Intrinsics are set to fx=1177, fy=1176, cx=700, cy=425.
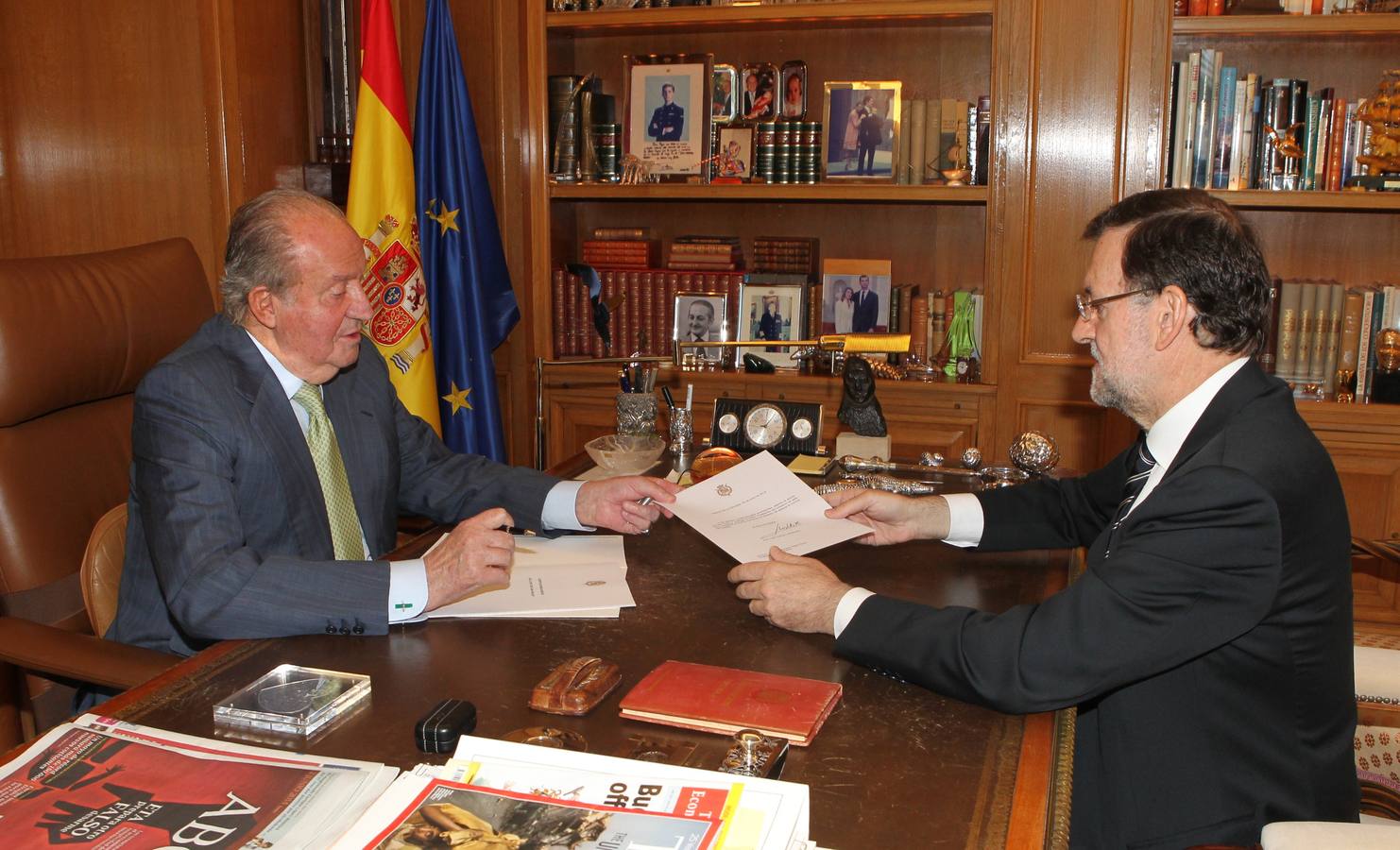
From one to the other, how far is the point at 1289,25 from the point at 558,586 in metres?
3.01

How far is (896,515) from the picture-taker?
2.05m

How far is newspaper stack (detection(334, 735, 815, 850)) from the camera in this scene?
0.98 m

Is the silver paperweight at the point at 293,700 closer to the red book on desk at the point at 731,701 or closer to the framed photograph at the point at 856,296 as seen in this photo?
the red book on desk at the point at 731,701

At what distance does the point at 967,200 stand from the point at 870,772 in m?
2.92

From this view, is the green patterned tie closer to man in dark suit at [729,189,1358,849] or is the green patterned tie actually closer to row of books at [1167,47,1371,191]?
man in dark suit at [729,189,1358,849]

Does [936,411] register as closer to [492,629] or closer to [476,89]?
[476,89]

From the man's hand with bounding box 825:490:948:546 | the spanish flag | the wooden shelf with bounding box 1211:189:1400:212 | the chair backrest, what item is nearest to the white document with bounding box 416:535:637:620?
the man's hand with bounding box 825:490:948:546

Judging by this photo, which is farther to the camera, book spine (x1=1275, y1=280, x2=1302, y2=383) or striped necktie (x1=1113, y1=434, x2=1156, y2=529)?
book spine (x1=1275, y1=280, x2=1302, y2=383)

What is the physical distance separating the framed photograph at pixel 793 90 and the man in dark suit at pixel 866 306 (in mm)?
612

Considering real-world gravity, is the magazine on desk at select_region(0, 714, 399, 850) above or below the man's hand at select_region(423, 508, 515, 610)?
below

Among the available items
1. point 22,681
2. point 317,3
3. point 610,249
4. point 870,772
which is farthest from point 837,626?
point 317,3

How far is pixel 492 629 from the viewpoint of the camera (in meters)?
1.64

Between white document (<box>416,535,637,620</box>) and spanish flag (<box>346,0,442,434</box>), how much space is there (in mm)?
1851

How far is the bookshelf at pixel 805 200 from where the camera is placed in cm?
386
